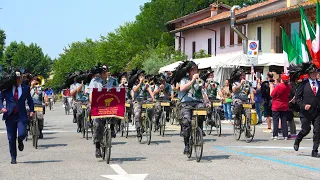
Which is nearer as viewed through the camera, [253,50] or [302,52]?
[253,50]

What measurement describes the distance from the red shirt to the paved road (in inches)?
39.4

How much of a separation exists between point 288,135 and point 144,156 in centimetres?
607

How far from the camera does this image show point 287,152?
14977 mm

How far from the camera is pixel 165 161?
13164 millimetres

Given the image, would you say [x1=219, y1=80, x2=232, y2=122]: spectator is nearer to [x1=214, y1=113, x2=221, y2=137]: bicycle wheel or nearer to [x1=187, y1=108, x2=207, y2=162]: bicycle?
[x1=214, y1=113, x2=221, y2=137]: bicycle wheel

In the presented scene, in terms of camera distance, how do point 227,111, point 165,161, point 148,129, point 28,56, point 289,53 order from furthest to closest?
point 28,56
point 227,111
point 289,53
point 148,129
point 165,161

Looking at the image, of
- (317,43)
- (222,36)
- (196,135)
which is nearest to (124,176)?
(196,135)

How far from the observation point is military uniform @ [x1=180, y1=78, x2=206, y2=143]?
13.5 m

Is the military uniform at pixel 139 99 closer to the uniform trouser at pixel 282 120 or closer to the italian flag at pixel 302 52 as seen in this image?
the uniform trouser at pixel 282 120

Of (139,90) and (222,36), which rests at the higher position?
(222,36)

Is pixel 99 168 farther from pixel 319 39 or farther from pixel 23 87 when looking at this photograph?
pixel 319 39

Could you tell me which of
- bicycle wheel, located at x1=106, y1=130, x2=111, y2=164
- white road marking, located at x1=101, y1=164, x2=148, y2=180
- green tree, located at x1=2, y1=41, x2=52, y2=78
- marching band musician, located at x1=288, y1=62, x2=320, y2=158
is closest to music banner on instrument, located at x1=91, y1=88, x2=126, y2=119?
bicycle wheel, located at x1=106, y1=130, x2=111, y2=164

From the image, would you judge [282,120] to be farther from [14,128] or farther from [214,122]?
[14,128]

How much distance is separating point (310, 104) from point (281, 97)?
4.56m
